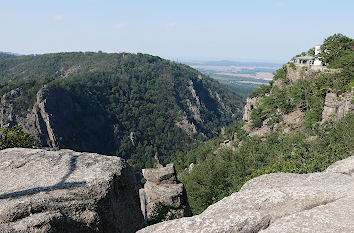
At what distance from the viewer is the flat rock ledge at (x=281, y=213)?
19.7 ft

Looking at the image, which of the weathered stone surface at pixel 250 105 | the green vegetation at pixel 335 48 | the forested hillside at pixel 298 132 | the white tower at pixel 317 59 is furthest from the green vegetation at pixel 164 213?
the weathered stone surface at pixel 250 105

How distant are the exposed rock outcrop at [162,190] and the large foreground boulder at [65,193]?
329 inches

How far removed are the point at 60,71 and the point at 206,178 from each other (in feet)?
622

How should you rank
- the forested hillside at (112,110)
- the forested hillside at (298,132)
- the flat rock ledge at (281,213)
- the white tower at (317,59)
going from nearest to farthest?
1. the flat rock ledge at (281,213)
2. the forested hillside at (298,132)
3. the white tower at (317,59)
4. the forested hillside at (112,110)

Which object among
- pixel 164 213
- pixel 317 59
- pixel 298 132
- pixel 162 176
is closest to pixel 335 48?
pixel 317 59

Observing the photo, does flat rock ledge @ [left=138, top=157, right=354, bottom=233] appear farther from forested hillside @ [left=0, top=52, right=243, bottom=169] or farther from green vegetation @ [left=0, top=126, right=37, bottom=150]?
forested hillside @ [left=0, top=52, right=243, bottom=169]

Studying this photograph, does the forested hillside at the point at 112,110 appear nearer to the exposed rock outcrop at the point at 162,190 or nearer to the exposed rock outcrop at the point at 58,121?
the exposed rock outcrop at the point at 58,121

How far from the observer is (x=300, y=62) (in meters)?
62.8

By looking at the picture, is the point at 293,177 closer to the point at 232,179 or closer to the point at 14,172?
the point at 14,172

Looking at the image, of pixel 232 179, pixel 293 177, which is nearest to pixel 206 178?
pixel 232 179

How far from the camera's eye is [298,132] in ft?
124

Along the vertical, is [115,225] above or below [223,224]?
below

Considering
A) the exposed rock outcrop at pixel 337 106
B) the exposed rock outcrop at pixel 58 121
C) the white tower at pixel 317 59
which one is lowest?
the exposed rock outcrop at pixel 58 121

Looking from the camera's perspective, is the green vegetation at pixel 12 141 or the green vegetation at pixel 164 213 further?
the green vegetation at pixel 12 141
